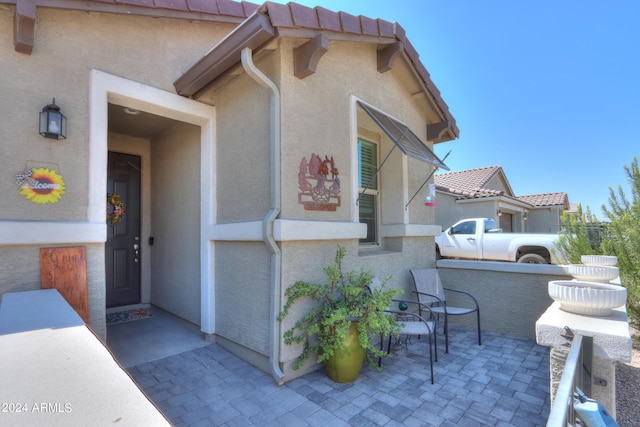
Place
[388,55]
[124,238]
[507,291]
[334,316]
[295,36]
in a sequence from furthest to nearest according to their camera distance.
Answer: [124,238] → [507,291] → [388,55] → [295,36] → [334,316]

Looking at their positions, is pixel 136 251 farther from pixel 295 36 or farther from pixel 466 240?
pixel 466 240

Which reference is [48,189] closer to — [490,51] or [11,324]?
[11,324]

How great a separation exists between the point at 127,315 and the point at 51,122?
3467 millimetres

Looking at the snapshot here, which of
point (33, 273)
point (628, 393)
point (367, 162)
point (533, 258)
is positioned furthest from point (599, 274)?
point (533, 258)

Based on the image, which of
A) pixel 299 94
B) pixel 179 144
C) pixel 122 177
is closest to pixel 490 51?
pixel 299 94

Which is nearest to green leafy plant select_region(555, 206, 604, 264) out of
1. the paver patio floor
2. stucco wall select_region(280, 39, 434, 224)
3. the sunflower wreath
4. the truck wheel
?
the paver patio floor

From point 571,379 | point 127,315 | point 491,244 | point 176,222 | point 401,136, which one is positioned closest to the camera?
point 571,379

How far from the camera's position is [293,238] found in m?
3.16

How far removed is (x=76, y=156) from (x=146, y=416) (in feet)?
10.5

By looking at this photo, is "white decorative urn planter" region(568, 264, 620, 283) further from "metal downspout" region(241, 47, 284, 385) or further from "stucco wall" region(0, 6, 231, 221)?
"stucco wall" region(0, 6, 231, 221)

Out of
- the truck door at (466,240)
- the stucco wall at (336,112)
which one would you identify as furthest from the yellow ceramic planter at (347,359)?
the truck door at (466,240)

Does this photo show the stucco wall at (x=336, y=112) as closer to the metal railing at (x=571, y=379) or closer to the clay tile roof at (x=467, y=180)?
the metal railing at (x=571, y=379)

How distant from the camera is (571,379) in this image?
1.06m

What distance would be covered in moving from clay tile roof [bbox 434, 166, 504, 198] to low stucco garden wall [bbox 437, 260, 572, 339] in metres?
9.24
